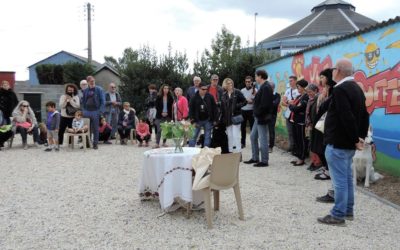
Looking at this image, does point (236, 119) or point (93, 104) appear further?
point (93, 104)

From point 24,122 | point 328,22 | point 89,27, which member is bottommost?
point 24,122

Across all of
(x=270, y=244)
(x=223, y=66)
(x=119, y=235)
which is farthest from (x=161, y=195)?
(x=223, y=66)

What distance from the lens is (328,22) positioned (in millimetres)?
45969

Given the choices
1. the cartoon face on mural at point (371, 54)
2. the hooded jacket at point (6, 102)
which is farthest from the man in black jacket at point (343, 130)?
the hooded jacket at point (6, 102)

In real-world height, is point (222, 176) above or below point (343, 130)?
below

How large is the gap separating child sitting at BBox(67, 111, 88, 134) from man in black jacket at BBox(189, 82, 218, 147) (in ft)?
11.5

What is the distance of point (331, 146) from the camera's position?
16.3ft

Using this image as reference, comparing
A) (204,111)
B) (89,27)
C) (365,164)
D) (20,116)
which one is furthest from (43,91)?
(365,164)

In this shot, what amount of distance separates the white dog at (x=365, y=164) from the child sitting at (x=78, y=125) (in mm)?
7538

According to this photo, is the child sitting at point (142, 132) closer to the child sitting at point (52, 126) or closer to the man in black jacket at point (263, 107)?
the child sitting at point (52, 126)

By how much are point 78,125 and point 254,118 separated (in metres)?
5.14

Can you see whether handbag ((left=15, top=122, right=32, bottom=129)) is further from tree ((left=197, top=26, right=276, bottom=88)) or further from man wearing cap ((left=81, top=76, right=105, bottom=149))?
→ tree ((left=197, top=26, right=276, bottom=88))

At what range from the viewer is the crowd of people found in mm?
4902

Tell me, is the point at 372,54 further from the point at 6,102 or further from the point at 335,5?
the point at 335,5
